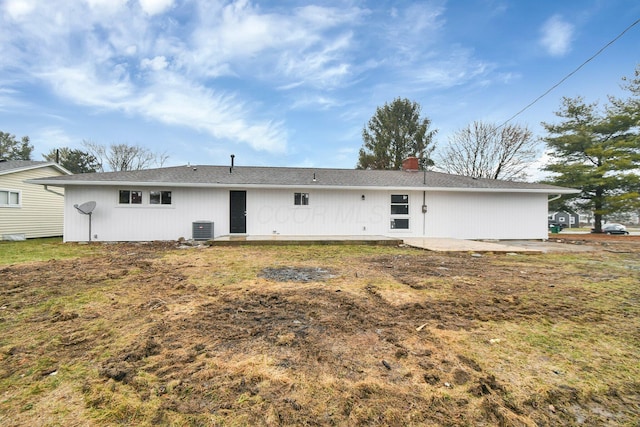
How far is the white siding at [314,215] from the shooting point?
10430 millimetres

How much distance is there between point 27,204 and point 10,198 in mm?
757

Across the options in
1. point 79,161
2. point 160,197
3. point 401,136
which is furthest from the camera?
point 79,161

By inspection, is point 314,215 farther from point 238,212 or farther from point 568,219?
point 568,219

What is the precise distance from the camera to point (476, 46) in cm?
1249

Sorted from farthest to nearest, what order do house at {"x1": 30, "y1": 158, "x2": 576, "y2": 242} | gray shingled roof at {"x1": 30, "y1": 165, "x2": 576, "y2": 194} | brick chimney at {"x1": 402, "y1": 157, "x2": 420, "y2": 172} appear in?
brick chimney at {"x1": 402, "y1": 157, "x2": 420, "y2": 172} < house at {"x1": 30, "y1": 158, "x2": 576, "y2": 242} < gray shingled roof at {"x1": 30, "y1": 165, "x2": 576, "y2": 194}

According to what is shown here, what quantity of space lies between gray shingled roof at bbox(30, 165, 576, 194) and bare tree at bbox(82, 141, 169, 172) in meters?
19.2

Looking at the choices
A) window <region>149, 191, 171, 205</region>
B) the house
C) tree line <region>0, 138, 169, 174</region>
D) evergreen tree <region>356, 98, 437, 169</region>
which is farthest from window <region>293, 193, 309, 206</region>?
tree line <region>0, 138, 169, 174</region>

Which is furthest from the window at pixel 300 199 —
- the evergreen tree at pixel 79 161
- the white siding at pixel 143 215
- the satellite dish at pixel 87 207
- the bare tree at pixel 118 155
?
the evergreen tree at pixel 79 161

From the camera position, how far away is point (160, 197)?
10.7 metres

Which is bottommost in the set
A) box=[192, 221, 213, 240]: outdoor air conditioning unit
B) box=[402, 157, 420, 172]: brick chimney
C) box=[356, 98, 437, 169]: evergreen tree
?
box=[192, 221, 213, 240]: outdoor air conditioning unit

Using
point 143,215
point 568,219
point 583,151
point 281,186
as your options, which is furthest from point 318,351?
point 568,219

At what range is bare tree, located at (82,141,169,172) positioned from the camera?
27.2 m

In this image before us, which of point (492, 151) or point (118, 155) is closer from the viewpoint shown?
point (492, 151)

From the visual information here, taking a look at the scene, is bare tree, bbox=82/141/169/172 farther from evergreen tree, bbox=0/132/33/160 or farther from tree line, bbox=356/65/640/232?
tree line, bbox=356/65/640/232
